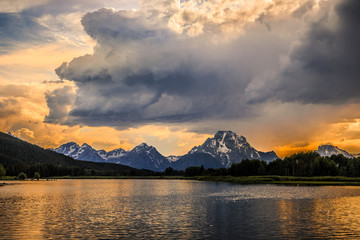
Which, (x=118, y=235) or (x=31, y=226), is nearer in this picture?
(x=118, y=235)

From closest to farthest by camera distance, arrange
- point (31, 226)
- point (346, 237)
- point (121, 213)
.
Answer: point (346, 237) → point (31, 226) → point (121, 213)

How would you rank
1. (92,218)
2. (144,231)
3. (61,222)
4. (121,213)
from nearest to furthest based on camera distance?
(144,231) → (61,222) → (92,218) → (121,213)

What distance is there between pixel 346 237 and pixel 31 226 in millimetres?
47389

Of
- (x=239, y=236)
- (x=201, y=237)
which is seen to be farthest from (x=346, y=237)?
(x=201, y=237)

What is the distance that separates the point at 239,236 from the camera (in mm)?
48375

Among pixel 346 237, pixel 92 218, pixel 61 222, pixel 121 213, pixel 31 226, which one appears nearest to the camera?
pixel 346 237

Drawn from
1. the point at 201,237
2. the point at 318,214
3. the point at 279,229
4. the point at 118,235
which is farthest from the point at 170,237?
the point at 318,214

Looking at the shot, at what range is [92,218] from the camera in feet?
215

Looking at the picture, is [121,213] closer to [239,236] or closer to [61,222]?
[61,222]

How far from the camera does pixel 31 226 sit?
56.5 meters

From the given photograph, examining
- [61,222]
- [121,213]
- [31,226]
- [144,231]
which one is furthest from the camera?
[121,213]

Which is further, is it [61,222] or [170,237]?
[61,222]

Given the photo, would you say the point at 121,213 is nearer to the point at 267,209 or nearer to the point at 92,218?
the point at 92,218

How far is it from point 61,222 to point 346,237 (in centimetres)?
4516
